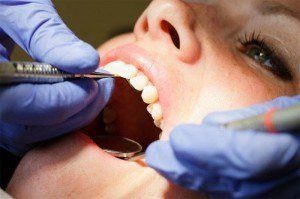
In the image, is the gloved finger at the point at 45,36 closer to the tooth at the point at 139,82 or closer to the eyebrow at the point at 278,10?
the tooth at the point at 139,82

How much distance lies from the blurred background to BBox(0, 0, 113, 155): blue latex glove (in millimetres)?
1141

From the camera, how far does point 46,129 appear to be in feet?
3.00

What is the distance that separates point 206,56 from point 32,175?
20.5 inches

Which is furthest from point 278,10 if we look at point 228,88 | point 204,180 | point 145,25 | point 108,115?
point 108,115

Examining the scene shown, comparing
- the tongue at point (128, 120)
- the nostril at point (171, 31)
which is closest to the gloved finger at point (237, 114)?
the nostril at point (171, 31)

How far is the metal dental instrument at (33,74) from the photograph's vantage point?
0.79 metres

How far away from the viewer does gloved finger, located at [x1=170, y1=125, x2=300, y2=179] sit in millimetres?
696

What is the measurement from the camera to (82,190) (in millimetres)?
876

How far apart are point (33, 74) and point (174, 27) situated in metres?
0.38

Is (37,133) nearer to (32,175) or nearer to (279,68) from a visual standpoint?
(32,175)

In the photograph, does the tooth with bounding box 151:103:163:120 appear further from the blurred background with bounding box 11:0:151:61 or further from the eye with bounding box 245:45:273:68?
the blurred background with bounding box 11:0:151:61

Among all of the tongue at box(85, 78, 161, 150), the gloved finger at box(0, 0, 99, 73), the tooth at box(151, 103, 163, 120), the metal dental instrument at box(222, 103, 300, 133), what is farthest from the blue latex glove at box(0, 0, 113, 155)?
the metal dental instrument at box(222, 103, 300, 133)

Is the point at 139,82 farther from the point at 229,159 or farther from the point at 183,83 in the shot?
the point at 229,159

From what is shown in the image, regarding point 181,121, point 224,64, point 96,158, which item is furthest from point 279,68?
point 96,158
